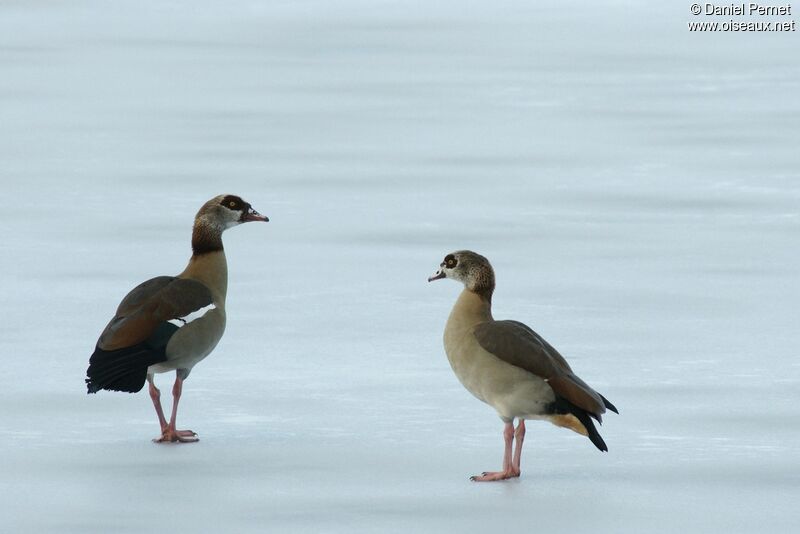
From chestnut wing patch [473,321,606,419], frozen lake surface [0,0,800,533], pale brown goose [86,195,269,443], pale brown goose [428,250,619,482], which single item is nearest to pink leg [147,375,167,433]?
pale brown goose [86,195,269,443]

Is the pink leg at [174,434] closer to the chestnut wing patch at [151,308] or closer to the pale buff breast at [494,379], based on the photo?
the chestnut wing patch at [151,308]

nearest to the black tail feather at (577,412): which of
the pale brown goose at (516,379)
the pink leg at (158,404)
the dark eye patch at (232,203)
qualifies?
the pale brown goose at (516,379)

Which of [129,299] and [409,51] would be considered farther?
[409,51]

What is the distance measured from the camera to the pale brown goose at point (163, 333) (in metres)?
7.53

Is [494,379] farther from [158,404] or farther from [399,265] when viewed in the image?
[399,265]

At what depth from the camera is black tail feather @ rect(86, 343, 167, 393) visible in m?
7.47

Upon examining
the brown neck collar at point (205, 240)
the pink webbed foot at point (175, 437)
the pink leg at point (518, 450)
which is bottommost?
the pink leg at point (518, 450)

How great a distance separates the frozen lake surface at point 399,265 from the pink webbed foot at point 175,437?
0.21ft

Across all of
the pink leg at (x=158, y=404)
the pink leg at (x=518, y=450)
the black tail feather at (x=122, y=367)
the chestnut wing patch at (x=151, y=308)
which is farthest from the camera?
the pink leg at (x=158, y=404)

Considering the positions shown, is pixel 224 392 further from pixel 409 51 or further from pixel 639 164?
pixel 409 51

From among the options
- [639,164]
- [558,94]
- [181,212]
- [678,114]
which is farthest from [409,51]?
[181,212]

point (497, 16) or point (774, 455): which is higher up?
point (497, 16)

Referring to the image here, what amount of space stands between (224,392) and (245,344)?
99 centimetres

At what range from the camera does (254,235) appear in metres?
13.1
